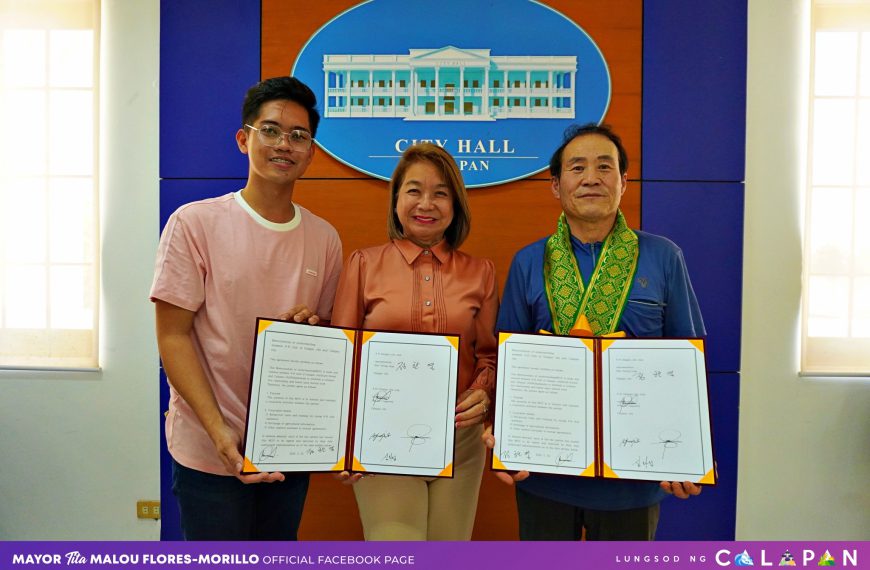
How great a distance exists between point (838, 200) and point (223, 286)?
2.74 m

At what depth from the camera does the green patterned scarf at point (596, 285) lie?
5.70 feet

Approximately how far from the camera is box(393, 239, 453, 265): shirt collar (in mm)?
1905

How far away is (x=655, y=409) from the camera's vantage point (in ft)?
5.43

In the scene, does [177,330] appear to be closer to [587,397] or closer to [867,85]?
[587,397]

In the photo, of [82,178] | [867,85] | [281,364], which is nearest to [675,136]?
[867,85]

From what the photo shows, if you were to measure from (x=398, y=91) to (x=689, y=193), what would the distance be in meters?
1.39

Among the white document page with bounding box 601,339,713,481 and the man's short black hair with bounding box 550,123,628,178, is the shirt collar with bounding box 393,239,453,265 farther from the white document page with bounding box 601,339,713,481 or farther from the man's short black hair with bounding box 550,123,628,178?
the white document page with bounding box 601,339,713,481

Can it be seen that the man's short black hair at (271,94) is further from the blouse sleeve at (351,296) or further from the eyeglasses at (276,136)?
the blouse sleeve at (351,296)

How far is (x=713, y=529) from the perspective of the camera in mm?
2639

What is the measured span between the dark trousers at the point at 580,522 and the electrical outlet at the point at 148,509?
1930 millimetres

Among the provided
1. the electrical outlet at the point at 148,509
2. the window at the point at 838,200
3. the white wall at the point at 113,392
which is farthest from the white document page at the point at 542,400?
the electrical outlet at the point at 148,509
